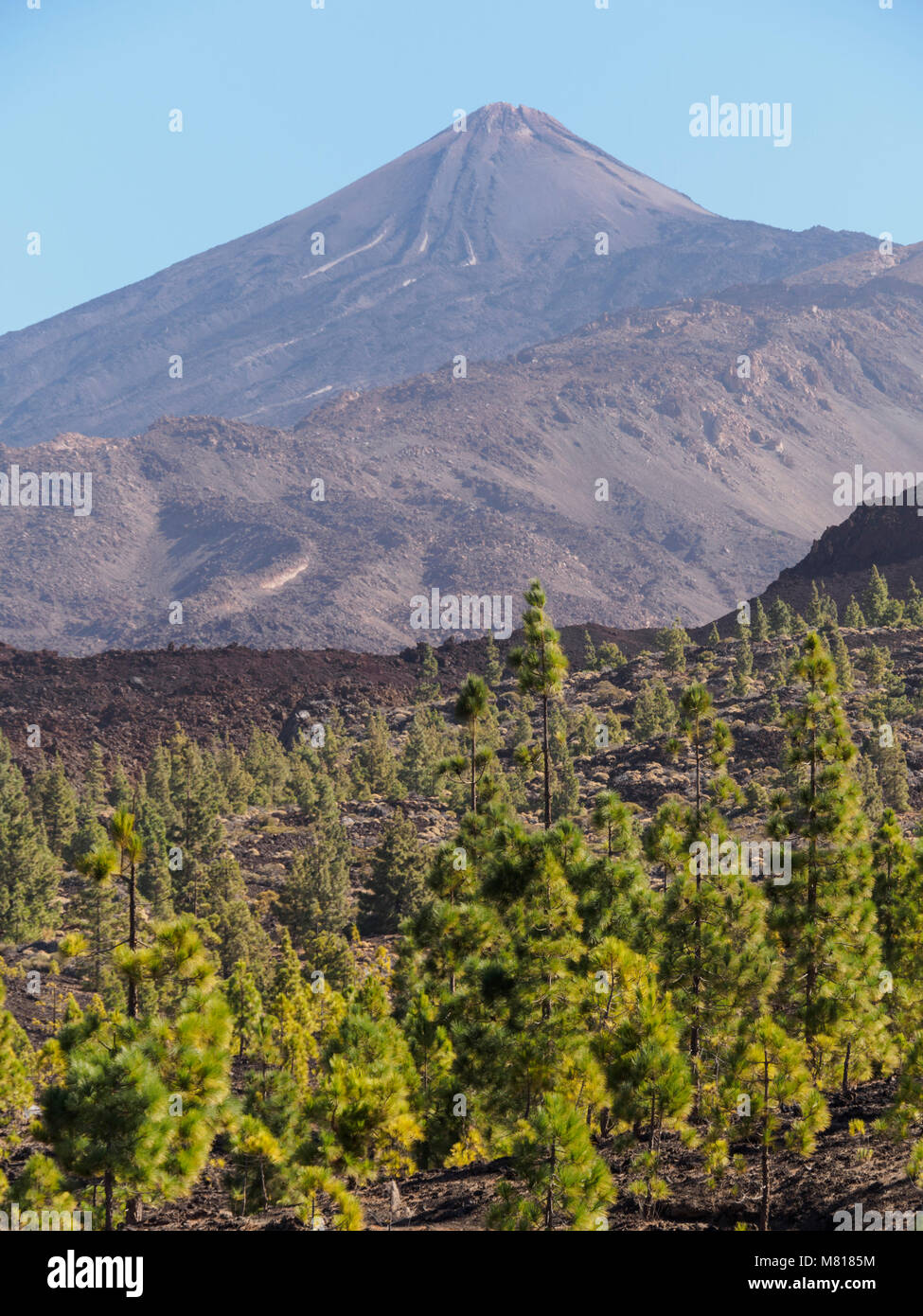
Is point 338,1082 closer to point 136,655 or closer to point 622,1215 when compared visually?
point 622,1215

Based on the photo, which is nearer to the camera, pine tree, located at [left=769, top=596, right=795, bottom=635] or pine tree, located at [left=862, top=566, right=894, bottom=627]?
pine tree, located at [left=862, top=566, right=894, bottom=627]

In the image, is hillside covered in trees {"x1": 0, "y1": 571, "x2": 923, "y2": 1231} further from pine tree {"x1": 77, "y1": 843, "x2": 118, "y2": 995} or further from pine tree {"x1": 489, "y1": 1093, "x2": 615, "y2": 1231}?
pine tree {"x1": 77, "y1": 843, "x2": 118, "y2": 995}

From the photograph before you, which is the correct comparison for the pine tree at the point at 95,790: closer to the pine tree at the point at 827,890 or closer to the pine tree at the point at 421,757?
the pine tree at the point at 421,757

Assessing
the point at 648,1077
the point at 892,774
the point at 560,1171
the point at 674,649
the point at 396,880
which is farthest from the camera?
the point at 674,649

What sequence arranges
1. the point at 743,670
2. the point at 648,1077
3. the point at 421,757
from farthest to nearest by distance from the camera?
the point at 743,670 < the point at 421,757 < the point at 648,1077

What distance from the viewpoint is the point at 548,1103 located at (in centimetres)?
2114

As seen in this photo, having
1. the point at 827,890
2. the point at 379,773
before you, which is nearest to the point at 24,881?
the point at 379,773

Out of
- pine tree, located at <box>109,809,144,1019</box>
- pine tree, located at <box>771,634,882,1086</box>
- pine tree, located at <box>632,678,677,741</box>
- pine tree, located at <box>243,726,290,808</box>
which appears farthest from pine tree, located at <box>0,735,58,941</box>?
pine tree, located at <box>632,678,677,741</box>

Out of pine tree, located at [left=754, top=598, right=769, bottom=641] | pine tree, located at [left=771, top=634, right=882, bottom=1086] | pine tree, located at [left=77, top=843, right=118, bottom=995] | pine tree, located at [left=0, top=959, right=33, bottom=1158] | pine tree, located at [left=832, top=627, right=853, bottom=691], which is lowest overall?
pine tree, located at [left=0, top=959, right=33, bottom=1158]

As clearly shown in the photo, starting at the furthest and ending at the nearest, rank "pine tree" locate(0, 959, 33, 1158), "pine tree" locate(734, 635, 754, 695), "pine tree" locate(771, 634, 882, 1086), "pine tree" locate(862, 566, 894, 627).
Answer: "pine tree" locate(862, 566, 894, 627) → "pine tree" locate(734, 635, 754, 695) → "pine tree" locate(0, 959, 33, 1158) → "pine tree" locate(771, 634, 882, 1086)

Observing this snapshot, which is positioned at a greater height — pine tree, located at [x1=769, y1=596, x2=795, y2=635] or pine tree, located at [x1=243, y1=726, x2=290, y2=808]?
pine tree, located at [x1=769, y1=596, x2=795, y2=635]

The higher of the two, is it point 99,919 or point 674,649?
point 674,649

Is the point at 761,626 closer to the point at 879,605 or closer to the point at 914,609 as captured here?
the point at 879,605
